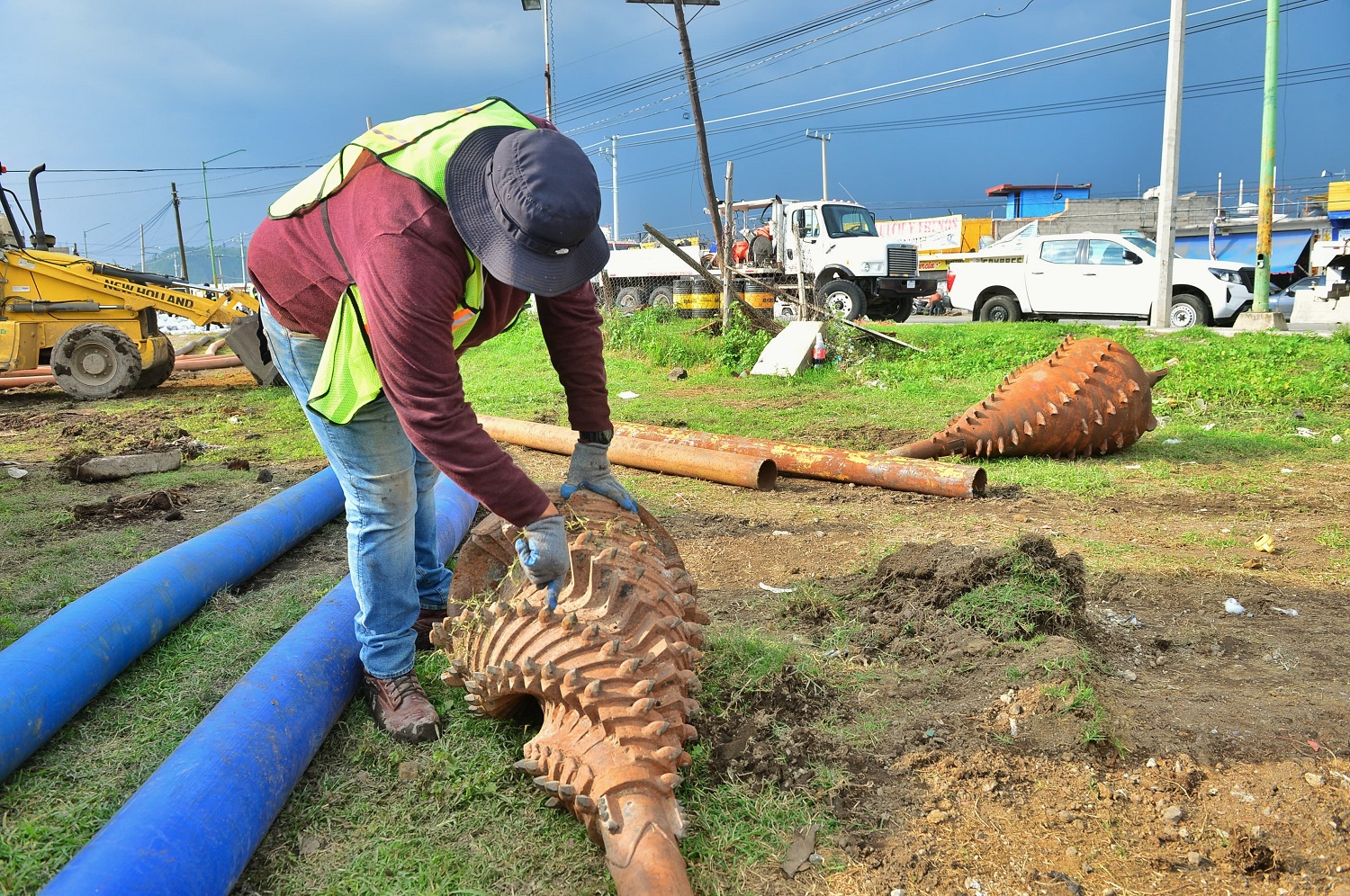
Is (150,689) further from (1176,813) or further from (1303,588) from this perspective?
(1303,588)

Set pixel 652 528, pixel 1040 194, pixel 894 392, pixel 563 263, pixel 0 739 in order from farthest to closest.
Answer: pixel 1040 194 < pixel 894 392 < pixel 652 528 < pixel 0 739 < pixel 563 263

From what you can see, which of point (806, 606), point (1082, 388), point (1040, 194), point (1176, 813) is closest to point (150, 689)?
point (806, 606)

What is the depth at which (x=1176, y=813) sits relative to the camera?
2164mm

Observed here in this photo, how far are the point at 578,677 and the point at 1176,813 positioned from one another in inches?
58.7

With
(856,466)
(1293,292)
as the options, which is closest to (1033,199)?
(1293,292)

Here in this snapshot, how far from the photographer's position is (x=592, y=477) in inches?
109

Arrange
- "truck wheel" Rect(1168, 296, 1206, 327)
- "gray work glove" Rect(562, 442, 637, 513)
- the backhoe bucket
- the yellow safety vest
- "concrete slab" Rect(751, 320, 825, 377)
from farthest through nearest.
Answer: "truck wheel" Rect(1168, 296, 1206, 327) → the backhoe bucket → "concrete slab" Rect(751, 320, 825, 377) → "gray work glove" Rect(562, 442, 637, 513) → the yellow safety vest

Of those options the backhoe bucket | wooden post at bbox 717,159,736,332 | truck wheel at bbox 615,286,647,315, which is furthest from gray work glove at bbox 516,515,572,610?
truck wheel at bbox 615,286,647,315

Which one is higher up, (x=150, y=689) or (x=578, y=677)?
(x=578, y=677)

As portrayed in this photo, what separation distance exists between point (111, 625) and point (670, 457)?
342 centimetres

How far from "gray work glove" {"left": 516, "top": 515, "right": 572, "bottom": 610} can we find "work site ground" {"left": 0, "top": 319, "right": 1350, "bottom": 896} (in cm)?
56

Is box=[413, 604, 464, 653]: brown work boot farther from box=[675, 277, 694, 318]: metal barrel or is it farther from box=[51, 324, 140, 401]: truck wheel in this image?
box=[675, 277, 694, 318]: metal barrel

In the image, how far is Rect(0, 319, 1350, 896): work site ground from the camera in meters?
2.06

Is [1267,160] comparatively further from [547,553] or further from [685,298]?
[547,553]
